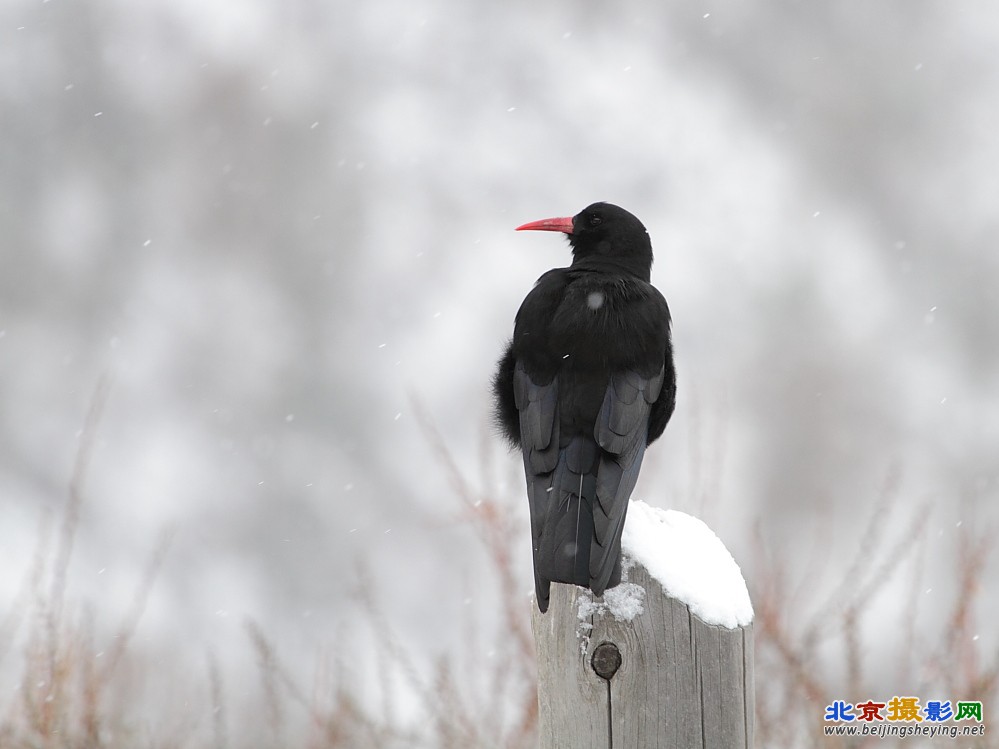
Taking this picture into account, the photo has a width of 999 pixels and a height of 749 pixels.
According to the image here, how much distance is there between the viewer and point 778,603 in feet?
12.9

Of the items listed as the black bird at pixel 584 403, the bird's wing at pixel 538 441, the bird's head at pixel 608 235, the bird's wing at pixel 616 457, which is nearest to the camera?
the bird's wing at pixel 616 457

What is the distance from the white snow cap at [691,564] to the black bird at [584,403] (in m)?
0.06

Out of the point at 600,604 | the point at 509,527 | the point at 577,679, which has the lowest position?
the point at 577,679

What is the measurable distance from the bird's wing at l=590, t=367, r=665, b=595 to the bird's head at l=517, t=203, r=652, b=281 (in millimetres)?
739

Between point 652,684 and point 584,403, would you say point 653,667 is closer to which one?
point 652,684

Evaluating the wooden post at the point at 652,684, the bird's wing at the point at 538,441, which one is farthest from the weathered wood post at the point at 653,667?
the bird's wing at the point at 538,441

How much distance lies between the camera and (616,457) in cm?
270

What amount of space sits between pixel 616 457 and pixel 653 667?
2.47ft

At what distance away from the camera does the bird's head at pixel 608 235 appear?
377cm

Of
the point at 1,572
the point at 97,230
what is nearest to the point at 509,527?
the point at 1,572

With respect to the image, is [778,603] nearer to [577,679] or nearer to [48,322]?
[577,679]

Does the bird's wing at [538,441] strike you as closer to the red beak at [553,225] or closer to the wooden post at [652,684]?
the wooden post at [652,684]

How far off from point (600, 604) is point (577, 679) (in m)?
0.15

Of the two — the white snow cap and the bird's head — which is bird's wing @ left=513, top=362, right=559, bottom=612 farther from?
the bird's head
